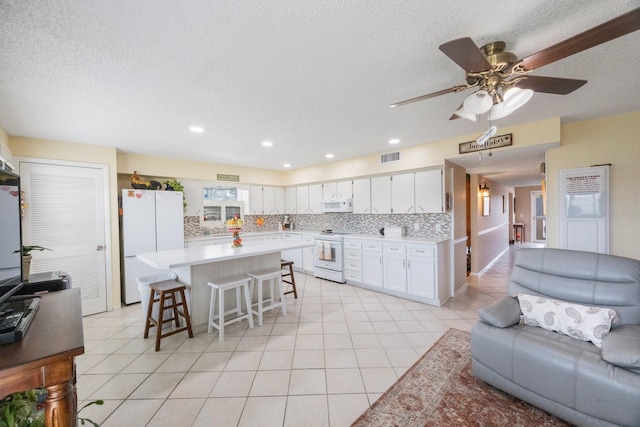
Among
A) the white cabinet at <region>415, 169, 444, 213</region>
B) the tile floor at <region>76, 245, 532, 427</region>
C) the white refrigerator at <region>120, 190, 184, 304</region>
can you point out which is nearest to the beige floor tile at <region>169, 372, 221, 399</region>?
the tile floor at <region>76, 245, 532, 427</region>

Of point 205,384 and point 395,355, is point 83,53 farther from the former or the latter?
point 395,355

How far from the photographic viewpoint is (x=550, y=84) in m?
1.68

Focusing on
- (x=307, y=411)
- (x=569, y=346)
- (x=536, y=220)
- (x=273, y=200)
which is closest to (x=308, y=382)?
(x=307, y=411)

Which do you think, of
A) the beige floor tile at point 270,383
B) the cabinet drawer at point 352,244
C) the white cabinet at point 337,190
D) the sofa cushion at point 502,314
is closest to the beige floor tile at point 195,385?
the beige floor tile at point 270,383

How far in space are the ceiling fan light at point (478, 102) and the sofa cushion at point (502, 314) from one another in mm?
1549

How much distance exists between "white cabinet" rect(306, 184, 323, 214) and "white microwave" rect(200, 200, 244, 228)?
5.44ft

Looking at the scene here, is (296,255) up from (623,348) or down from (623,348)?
down

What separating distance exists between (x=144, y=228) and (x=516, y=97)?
4.94 m

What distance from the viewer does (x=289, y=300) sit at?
4.12 metres

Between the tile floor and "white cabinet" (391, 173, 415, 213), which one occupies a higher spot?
"white cabinet" (391, 173, 415, 213)

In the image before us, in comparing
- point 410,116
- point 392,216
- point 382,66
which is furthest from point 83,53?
point 392,216

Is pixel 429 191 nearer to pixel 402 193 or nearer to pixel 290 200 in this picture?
pixel 402 193

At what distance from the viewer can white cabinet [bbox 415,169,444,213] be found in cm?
409

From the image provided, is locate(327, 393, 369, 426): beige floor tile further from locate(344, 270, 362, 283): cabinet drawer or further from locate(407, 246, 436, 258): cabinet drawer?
locate(344, 270, 362, 283): cabinet drawer
